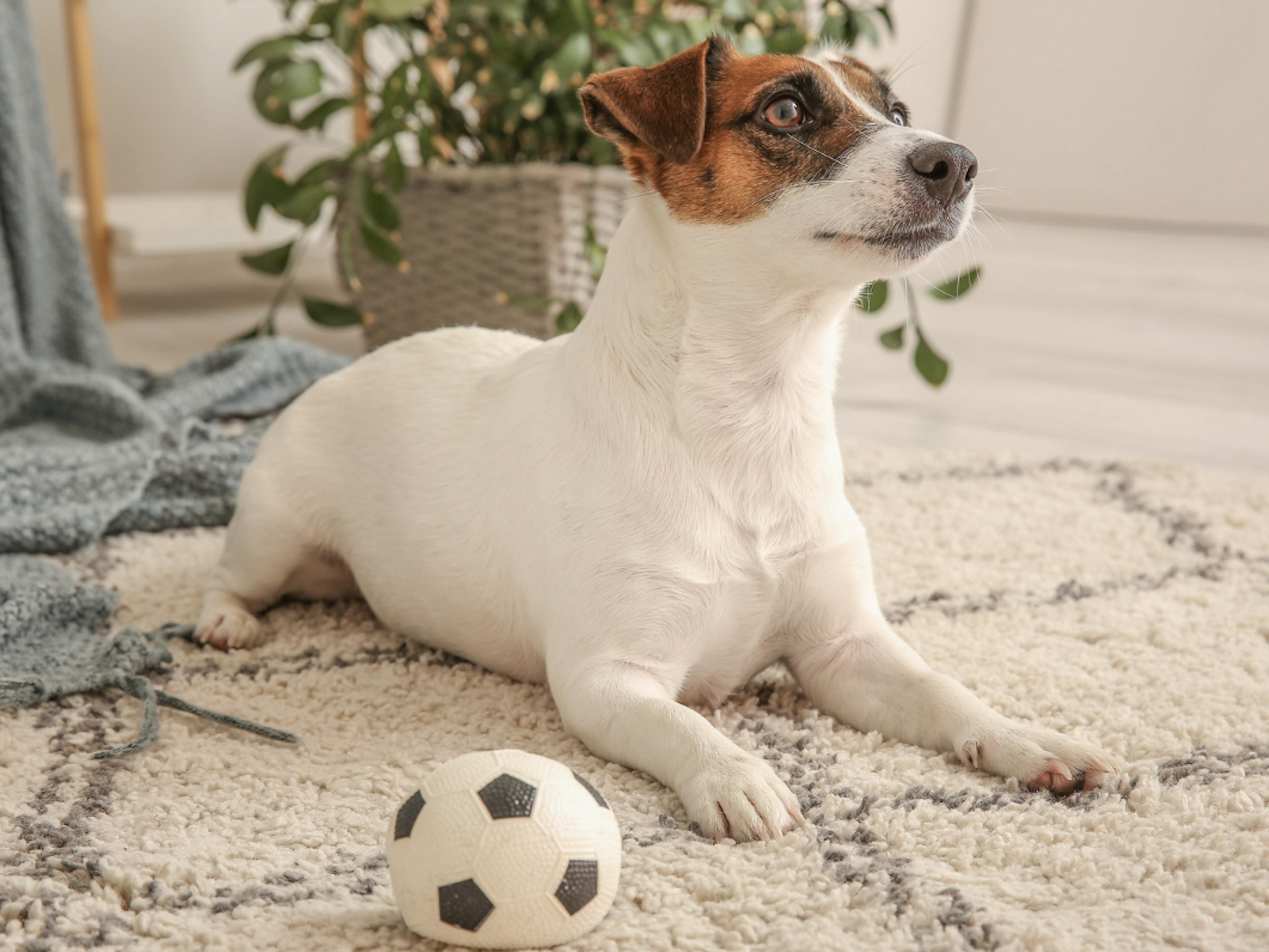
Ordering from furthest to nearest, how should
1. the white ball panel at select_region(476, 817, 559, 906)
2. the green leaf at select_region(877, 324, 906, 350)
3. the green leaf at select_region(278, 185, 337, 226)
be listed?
the green leaf at select_region(278, 185, 337, 226)
the green leaf at select_region(877, 324, 906, 350)
the white ball panel at select_region(476, 817, 559, 906)

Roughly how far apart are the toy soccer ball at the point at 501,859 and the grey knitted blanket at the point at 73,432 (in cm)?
46

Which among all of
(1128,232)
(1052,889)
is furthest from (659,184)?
(1128,232)

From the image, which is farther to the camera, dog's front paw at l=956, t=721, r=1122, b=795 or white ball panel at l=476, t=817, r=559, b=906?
dog's front paw at l=956, t=721, r=1122, b=795

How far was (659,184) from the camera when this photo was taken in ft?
4.68

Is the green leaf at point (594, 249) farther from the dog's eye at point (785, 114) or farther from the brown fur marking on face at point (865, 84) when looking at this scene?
the dog's eye at point (785, 114)

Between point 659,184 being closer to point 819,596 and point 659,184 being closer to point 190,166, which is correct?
point 819,596

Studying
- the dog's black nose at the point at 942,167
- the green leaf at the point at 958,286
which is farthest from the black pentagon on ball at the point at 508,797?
the green leaf at the point at 958,286

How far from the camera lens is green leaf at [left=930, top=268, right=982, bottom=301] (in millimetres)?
2137

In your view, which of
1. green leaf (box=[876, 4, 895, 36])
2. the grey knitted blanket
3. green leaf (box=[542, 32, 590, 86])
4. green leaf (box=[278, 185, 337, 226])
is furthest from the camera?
green leaf (box=[876, 4, 895, 36])

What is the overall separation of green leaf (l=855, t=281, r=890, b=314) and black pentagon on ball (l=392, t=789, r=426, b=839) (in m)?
0.80

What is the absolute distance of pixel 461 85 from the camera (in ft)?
10.3

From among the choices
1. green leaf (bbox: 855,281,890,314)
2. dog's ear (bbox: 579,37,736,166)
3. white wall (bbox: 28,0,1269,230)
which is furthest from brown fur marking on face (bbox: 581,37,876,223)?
white wall (bbox: 28,0,1269,230)

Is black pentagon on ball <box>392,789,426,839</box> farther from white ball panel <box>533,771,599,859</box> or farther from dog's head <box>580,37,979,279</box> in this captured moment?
dog's head <box>580,37,979,279</box>

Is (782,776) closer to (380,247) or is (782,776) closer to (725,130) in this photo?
(725,130)
